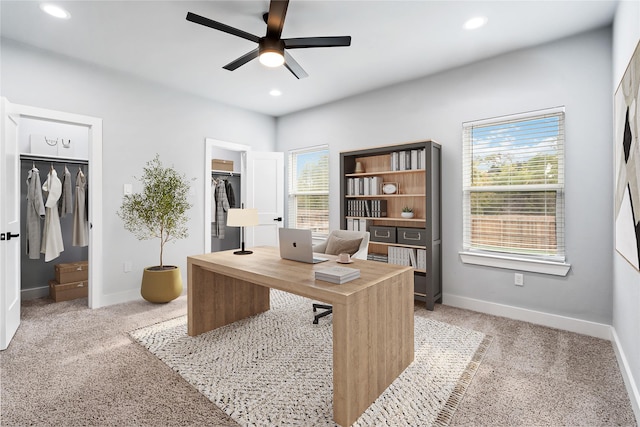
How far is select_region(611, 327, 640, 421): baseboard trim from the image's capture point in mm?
1770

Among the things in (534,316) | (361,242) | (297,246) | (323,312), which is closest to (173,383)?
(297,246)

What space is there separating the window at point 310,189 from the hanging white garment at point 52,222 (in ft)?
10.2

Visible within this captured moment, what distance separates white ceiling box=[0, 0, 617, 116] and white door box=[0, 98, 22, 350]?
93 centimetres

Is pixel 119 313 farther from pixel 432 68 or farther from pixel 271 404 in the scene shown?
pixel 432 68

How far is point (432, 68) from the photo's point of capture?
3.69 meters

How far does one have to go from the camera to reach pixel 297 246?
8.28ft

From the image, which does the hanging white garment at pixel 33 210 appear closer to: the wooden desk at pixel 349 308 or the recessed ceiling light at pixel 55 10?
the recessed ceiling light at pixel 55 10

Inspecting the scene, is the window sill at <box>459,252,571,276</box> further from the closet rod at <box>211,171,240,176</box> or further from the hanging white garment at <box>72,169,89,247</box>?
the hanging white garment at <box>72,169,89,247</box>

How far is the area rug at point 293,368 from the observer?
1796 millimetres

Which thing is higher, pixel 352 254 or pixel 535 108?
pixel 535 108

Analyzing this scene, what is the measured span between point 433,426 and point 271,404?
884 mm

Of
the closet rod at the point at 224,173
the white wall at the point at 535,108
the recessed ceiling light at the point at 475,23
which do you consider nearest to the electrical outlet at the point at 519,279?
the white wall at the point at 535,108

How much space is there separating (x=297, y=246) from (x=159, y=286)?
6.88 ft

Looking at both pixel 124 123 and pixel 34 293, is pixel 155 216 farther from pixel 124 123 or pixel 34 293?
pixel 34 293
